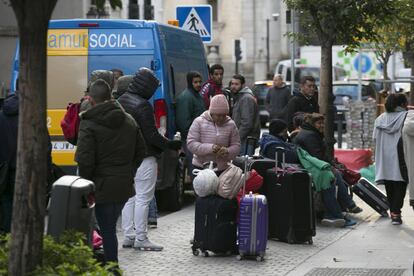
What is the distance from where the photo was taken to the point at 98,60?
14617 mm

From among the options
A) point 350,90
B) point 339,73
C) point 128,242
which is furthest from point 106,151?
point 339,73

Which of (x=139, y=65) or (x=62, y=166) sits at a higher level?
(x=139, y=65)

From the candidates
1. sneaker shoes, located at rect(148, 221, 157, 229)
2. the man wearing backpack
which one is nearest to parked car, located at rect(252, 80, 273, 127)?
sneaker shoes, located at rect(148, 221, 157, 229)

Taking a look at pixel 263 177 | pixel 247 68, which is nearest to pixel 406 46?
pixel 263 177

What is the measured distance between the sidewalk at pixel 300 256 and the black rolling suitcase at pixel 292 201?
0.15 metres

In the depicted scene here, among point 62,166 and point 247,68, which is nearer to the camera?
point 62,166

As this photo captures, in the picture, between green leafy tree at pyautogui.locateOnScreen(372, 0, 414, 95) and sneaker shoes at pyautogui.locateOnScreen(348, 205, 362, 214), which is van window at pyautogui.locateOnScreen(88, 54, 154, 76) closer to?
sneaker shoes at pyautogui.locateOnScreen(348, 205, 362, 214)

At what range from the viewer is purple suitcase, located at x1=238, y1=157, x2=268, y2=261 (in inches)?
425

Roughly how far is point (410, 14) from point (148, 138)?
34.1 feet

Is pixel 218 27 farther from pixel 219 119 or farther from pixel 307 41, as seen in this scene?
pixel 219 119

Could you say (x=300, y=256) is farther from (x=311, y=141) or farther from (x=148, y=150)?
(x=311, y=141)

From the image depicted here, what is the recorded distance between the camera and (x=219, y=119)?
11.6 meters

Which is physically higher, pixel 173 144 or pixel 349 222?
pixel 173 144

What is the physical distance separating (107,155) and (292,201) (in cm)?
330
